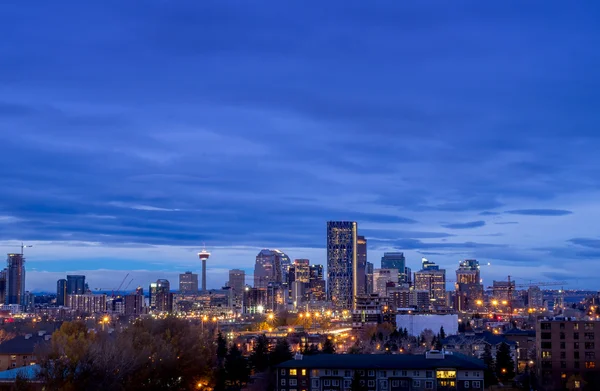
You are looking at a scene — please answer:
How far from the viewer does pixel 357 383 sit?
5012 centimetres

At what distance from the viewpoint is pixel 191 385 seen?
1945 inches

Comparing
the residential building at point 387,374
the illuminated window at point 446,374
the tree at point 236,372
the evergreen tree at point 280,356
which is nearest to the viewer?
the illuminated window at point 446,374

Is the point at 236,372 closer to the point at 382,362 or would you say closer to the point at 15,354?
the point at 382,362

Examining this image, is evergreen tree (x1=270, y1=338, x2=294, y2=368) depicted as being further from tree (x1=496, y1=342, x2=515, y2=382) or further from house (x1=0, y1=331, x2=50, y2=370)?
house (x1=0, y1=331, x2=50, y2=370)

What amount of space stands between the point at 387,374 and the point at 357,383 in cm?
282

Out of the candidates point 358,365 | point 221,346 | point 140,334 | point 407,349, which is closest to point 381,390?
point 358,365

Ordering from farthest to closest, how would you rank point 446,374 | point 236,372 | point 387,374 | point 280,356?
point 280,356 → point 236,372 → point 387,374 → point 446,374

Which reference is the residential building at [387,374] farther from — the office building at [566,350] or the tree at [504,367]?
the tree at [504,367]

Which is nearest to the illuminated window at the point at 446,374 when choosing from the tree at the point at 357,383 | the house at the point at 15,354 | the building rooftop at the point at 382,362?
the building rooftop at the point at 382,362

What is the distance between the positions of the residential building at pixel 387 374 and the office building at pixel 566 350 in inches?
261

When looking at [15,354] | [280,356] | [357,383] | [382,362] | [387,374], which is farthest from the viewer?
[280,356]

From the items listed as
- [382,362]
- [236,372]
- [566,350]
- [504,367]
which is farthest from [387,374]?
[504,367]

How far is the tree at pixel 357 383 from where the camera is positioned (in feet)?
163

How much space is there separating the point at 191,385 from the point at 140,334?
4.37m
